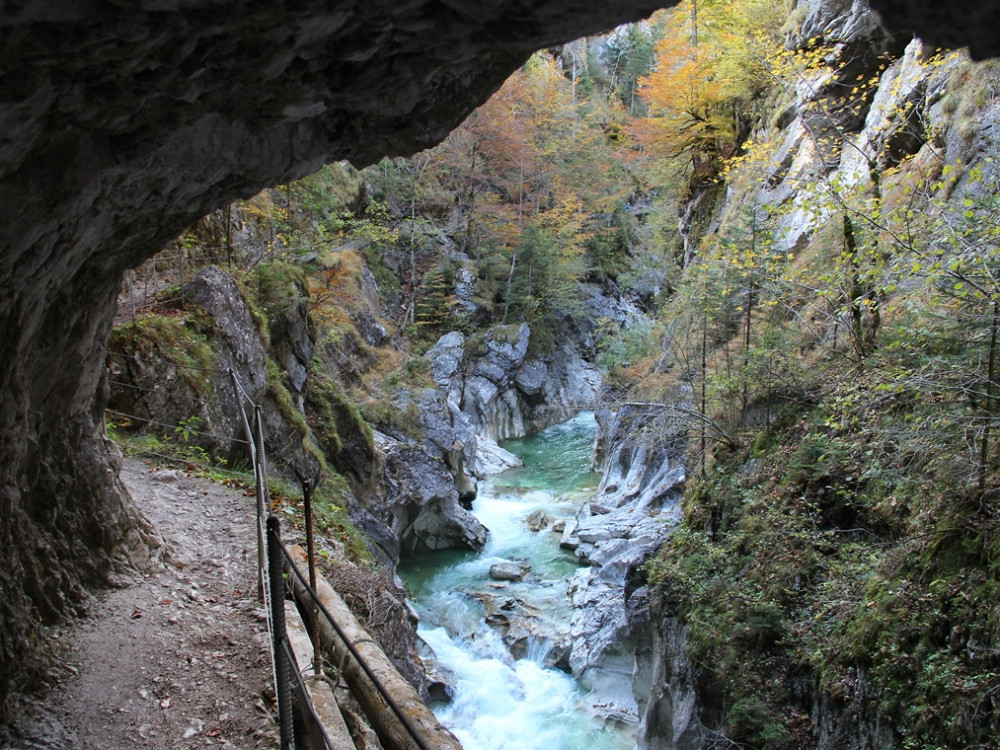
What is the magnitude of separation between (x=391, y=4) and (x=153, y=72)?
102 centimetres

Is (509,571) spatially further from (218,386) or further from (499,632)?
(218,386)

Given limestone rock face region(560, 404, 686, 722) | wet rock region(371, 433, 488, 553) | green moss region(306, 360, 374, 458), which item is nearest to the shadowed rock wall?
green moss region(306, 360, 374, 458)

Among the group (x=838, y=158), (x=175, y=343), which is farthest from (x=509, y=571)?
(x=838, y=158)

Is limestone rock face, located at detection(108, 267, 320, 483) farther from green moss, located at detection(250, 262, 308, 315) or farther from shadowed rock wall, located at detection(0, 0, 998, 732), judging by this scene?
shadowed rock wall, located at detection(0, 0, 998, 732)

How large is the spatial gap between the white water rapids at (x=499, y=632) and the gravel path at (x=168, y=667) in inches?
206

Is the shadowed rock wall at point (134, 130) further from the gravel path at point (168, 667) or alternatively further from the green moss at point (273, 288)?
the green moss at point (273, 288)

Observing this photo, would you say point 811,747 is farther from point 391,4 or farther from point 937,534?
point 391,4

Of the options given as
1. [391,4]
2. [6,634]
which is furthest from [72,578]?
[391,4]

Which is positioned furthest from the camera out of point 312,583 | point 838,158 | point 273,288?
point 273,288

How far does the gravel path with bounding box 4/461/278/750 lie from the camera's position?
12.5ft

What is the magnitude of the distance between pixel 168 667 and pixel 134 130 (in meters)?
3.74

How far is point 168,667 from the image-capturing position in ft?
14.6

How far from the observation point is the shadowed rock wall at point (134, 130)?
2203 mm

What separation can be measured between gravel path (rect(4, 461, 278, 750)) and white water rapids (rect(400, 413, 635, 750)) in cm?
523
